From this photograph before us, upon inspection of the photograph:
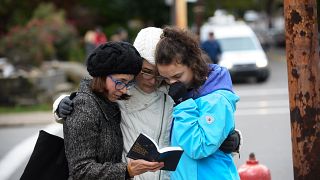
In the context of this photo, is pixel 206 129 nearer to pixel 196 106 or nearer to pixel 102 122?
pixel 196 106

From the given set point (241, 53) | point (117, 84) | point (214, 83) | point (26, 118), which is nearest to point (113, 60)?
point (117, 84)

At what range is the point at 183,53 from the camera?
3.08 m

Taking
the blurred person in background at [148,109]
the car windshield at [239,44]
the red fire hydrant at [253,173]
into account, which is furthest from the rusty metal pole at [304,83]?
the car windshield at [239,44]

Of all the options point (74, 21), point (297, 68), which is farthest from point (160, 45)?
point (74, 21)

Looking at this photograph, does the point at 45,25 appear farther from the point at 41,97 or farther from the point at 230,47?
the point at 230,47

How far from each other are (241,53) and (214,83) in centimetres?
1981

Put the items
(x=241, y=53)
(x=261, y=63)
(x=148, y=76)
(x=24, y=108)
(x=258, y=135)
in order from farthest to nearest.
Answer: (x=241, y=53)
(x=261, y=63)
(x=24, y=108)
(x=258, y=135)
(x=148, y=76)

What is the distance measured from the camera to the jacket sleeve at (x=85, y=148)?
2.88 metres

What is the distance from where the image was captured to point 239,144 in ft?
10.8

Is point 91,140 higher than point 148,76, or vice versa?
point 148,76

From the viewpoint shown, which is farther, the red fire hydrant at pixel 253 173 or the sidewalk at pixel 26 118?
the sidewalk at pixel 26 118

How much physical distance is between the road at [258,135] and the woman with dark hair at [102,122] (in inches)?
87.3

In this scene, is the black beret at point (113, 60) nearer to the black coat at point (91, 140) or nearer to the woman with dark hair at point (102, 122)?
the woman with dark hair at point (102, 122)

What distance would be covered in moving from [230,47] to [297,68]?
18764 millimetres
